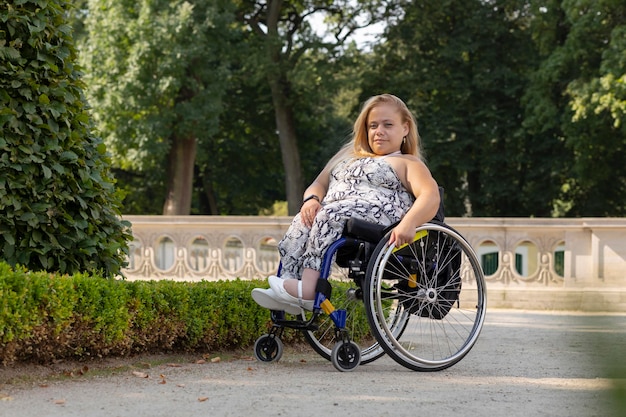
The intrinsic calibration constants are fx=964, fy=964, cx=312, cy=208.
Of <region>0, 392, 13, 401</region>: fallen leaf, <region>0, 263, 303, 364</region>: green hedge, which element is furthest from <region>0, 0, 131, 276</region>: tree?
<region>0, 392, 13, 401</region>: fallen leaf

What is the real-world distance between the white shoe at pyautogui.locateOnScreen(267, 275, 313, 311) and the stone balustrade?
7561 millimetres

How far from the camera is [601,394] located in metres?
0.99

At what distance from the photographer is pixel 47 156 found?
529 centimetres

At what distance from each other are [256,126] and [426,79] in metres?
6.22

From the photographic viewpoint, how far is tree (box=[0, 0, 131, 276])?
200 inches

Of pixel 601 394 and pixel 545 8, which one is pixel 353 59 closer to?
pixel 545 8

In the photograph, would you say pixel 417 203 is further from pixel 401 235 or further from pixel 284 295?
pixel 284 295

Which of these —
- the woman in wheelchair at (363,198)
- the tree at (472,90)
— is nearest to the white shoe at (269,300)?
the woman in wheelchair at (363,198)

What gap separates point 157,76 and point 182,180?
116 inches

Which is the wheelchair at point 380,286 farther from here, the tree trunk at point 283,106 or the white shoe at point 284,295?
the tree trunk at point 283,106

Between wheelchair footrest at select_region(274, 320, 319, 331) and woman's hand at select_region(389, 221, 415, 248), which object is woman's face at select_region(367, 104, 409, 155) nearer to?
woman's hand at select_region(389, 221, 415, 248)

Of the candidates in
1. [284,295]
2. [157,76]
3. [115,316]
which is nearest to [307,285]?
[284,295]

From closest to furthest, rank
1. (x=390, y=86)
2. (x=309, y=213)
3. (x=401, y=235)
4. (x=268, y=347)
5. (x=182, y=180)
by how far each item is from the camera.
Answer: (x=401, y=235) < (x=309, y=213) < (x=268, y=347) < (x=182, y=180) < (x=390, y=86)

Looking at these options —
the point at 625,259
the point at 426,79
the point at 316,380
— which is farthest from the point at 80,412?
the point at 426,79
